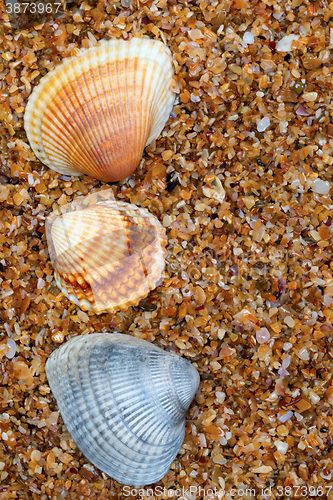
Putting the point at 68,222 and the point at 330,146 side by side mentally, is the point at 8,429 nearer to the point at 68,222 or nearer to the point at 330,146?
the point at 68,222

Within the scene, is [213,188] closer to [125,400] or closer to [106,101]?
[106,101]

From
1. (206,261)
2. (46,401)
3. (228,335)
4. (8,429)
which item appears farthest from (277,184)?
(8,429)

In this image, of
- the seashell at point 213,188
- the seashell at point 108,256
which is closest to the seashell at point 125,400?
the seashell at point 108,256

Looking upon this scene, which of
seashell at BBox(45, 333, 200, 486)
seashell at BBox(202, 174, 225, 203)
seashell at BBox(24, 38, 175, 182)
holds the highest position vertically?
seashell at BBox(24, 38, 175, 182)

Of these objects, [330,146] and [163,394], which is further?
[330,146]

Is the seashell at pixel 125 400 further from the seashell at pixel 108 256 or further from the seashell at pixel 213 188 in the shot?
the seashell at pixel 213 188

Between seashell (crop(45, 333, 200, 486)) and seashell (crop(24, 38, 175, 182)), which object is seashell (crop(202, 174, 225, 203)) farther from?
seashell (crop(45, 333, 200, 486))

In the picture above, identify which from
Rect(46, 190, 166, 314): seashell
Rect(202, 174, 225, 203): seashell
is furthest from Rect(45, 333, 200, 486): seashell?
Rect(202, 174, 225, 203): seashell
